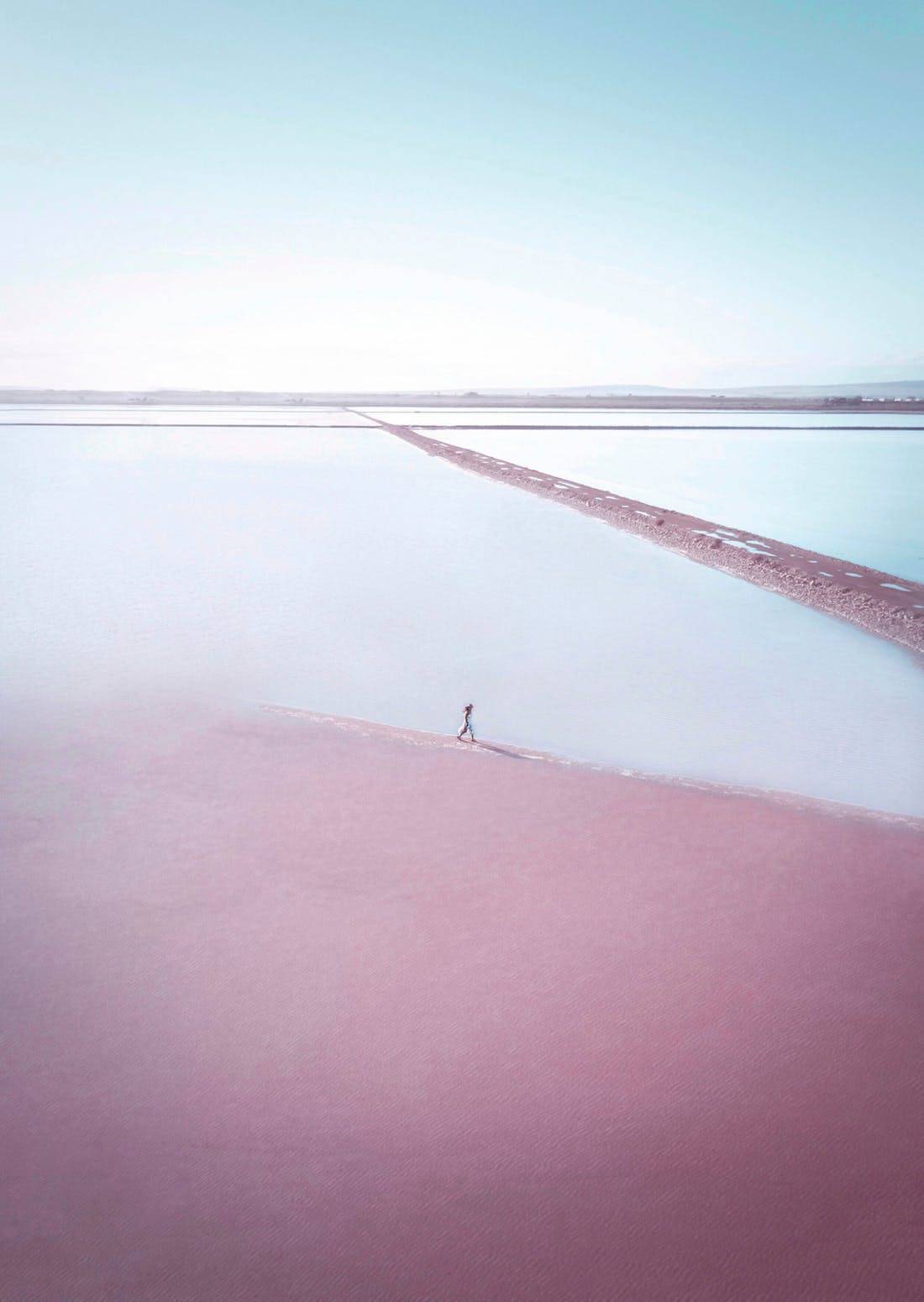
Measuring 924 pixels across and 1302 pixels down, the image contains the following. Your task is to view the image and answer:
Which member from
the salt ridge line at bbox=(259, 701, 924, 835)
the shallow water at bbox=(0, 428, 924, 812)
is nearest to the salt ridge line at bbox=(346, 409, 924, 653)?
the shallow water at bbox=(0, 428, 924, 812)

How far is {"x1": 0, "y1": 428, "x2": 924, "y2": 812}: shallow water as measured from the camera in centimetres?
767

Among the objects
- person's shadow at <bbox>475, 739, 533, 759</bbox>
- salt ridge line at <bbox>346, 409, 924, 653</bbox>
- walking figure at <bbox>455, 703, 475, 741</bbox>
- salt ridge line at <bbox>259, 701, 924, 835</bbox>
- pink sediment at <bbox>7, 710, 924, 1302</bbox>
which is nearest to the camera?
pink sediment at <bbox>7, 710, 924, 1302</bbox>

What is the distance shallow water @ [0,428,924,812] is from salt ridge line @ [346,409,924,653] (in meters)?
0.46

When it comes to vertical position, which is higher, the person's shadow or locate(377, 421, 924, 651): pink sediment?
locate(377, 421, 924, 651): pink sediment

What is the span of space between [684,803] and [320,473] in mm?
26969

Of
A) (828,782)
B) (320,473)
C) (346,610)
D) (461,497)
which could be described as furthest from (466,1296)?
(320,473)

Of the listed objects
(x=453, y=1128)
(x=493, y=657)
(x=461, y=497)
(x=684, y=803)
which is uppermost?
(x=461, y=497)

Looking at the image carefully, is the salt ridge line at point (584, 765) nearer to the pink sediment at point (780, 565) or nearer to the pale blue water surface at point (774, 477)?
the pink sediment at point (780, 565)

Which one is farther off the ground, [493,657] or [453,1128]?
Answer: [493,657]

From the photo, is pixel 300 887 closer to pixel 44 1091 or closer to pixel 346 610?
pixel 44 1091

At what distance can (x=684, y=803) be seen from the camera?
20.1 ft

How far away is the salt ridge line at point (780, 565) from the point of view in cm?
1202

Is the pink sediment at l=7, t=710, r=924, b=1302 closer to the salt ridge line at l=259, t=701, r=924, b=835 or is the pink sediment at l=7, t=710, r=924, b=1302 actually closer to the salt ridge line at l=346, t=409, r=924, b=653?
the salt ridge line at l=259, t=701, r=924, b=835

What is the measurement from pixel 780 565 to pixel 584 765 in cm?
1023
